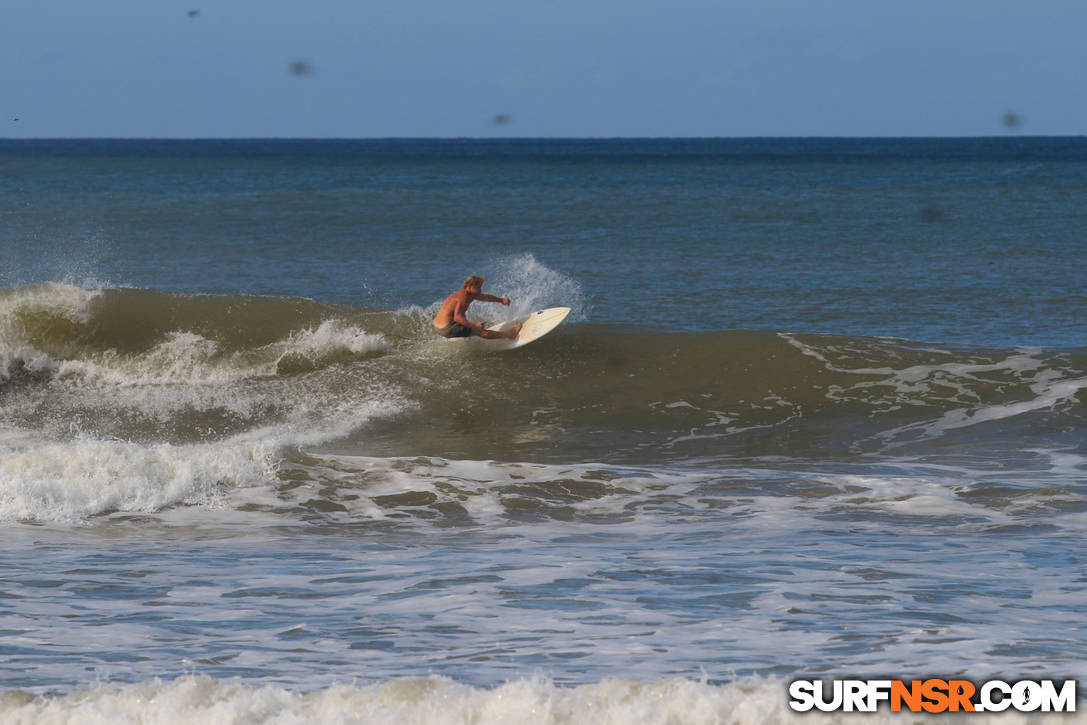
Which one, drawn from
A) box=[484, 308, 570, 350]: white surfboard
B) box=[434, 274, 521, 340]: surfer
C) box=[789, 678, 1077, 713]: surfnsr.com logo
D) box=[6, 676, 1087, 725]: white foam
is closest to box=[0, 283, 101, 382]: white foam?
box=[434, 274, 521, 340]: surfer

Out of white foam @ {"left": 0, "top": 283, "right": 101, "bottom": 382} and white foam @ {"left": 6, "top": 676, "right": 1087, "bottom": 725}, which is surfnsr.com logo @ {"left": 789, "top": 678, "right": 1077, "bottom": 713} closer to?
white foam @ {"left": 6, "top": 676, "right": 1087, "bottom": 725}

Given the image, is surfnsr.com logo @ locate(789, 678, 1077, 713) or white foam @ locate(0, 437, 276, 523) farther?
white foam @ locate(0, 437, 276, 523)

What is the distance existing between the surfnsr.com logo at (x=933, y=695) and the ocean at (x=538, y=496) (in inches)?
4.5

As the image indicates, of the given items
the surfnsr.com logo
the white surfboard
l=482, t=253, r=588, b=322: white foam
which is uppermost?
l=482, t=253, r=588, b=322: white foam

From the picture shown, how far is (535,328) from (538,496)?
697 cm

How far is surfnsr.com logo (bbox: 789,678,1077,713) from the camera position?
5.04 metres

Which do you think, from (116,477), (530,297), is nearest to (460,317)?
(530,297)

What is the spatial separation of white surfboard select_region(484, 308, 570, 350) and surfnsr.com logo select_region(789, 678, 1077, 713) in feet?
38.2

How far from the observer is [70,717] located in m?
5.09

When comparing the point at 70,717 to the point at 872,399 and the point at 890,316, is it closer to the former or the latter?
the point at 872,399

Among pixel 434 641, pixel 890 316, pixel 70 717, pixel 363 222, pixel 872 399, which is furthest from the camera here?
pixel 363 222

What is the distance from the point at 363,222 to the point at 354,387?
103 ft

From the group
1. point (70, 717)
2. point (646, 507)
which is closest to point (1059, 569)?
point (646, 507)

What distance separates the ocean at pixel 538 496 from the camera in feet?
18.8
